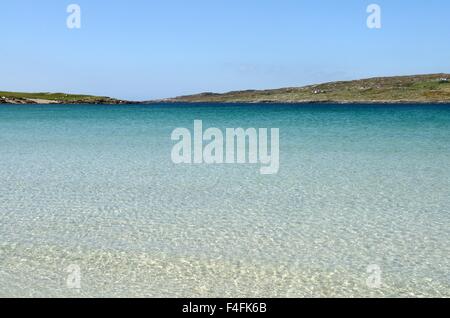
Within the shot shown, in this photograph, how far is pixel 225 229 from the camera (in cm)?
1295

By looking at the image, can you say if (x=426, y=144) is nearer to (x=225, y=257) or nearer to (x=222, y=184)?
(x=222, y=184)

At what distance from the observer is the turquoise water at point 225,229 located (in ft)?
30.4

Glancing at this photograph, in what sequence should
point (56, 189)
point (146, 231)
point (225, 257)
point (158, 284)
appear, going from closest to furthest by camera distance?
point (158, 284) < point (225, 257) < point (146, 231) < point (56, 189)

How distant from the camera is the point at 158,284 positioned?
9164 mm

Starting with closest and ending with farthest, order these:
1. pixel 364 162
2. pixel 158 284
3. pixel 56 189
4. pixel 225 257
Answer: pixel 158 284 < pixel 225 257 < pixel 56 189 < pixel 364 162

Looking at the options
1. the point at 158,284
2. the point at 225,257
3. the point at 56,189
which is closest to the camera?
the point at 158,284

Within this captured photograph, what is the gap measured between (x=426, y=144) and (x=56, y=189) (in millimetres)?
26965

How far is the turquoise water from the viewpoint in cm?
928
